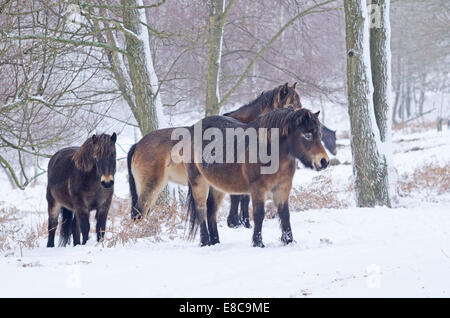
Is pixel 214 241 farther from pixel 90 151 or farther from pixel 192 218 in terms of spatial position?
pixel 90 151

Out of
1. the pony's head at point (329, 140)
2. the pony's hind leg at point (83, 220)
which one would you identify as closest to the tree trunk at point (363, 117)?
the pony's hind leg at point (83, 220)

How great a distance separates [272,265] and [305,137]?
1678 millimetres

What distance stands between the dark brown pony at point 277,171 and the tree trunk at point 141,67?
3.38 metres

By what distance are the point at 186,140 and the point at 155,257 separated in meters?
1.95

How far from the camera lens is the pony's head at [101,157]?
24.4ft

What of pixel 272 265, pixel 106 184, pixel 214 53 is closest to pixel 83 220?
pixel 106 184

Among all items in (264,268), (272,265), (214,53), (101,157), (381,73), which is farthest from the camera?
(214,53)

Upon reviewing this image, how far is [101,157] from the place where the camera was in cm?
754

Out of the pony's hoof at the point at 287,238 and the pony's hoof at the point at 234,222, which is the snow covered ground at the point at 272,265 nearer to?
the pony's hoof at the point at 287,238

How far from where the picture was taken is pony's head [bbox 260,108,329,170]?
6.03 m

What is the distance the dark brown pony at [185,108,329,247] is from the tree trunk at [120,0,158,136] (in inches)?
133

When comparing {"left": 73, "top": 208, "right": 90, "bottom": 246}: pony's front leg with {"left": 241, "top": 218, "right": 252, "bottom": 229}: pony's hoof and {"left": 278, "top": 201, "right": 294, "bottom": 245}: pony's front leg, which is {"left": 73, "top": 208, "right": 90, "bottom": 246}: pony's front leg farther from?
{"left": 278, "top": 201, "right": 294, "bottom": 245}: pony's front leg
